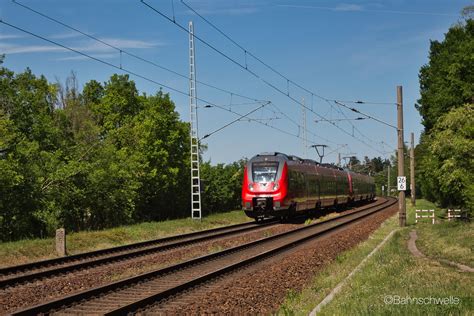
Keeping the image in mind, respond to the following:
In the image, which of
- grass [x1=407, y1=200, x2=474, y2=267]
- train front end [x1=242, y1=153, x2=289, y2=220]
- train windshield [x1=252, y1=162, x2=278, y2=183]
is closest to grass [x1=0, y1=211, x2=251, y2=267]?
train front end [x1=242, y1=153, x2=289, y2=220]

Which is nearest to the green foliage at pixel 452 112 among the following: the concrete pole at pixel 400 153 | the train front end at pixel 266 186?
the concrete pole at pixel 400 153

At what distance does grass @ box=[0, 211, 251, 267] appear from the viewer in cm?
1800

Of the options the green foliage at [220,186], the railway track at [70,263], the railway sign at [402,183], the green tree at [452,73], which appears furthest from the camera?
the green foliage at [220,186]

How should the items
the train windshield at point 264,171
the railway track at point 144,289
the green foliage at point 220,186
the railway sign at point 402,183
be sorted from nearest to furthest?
1. the railway track at point 144,289
2. the railway sign at point 402,183
3. the train windshield at point 264,171
4. the green foliage at point 220,186

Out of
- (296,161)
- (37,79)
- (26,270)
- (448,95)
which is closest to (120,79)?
(37,79)

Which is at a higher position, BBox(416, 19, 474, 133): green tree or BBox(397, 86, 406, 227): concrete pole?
BBox(416, 19, 474, 133): green tree

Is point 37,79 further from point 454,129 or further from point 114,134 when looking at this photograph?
point 454,129

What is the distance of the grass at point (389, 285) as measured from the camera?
7809 mm

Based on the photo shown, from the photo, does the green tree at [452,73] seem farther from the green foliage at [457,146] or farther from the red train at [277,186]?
the red train at [277,186]

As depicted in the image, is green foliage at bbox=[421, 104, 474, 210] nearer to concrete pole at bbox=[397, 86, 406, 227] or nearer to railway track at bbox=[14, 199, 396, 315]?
concrete pole at bbox=[397, 86, 406, 227]

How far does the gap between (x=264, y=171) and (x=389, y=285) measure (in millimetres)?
20054

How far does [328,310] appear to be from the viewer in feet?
26.9

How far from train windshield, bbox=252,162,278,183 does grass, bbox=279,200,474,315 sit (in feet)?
38.2

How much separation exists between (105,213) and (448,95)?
A: 79.4 feet
